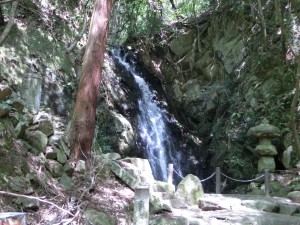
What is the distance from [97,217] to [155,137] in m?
8.79

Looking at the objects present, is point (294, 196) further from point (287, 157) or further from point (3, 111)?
point (3, 111)

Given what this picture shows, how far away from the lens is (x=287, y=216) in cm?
728

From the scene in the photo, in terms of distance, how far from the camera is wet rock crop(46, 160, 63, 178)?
598 cm

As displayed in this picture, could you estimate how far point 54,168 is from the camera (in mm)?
6039

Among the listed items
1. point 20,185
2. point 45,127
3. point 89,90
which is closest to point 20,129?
point 45,127

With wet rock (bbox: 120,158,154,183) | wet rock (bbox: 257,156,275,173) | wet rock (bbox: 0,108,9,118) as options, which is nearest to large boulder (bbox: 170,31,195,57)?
wet rock (bbox: 257,156,275,173)

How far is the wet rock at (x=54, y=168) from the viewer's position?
598cm

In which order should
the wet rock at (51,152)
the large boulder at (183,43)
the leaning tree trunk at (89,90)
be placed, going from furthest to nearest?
the large boulder at (183,43) → the leaning tree trunk at (89,90) → the wet rock at (51,152)

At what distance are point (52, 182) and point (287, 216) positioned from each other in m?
4.76

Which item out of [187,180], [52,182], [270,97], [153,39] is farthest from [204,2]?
[52,182]

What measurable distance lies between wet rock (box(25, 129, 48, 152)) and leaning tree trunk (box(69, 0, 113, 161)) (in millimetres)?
717

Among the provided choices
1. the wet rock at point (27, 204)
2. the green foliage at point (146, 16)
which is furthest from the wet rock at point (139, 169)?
the green foliage at point (146, 16)

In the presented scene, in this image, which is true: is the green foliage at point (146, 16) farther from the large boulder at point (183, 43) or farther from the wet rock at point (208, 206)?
the wet rock at point (208, 206)

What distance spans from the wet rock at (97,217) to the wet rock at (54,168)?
0.96 meters
